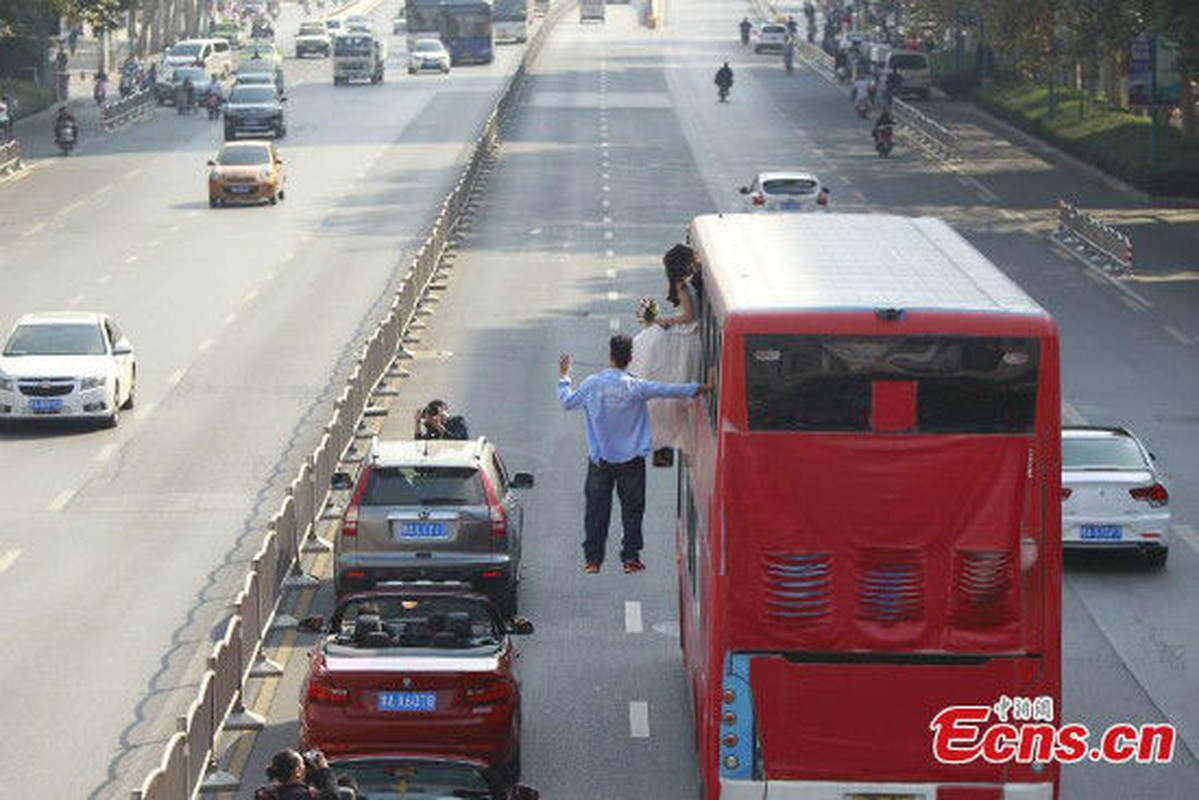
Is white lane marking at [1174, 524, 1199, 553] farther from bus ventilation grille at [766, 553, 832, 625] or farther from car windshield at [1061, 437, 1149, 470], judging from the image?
bus ventilation grille at [766, 553, 832, 625]

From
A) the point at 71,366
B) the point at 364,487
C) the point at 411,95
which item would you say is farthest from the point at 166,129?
the point at 364,487

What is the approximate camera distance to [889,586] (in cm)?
1817

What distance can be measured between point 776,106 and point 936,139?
19.9 m

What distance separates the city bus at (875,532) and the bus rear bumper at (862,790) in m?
0.01

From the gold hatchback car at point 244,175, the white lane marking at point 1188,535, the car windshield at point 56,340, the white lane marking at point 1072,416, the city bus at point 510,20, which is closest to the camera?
the white lane marking at point 1188,535

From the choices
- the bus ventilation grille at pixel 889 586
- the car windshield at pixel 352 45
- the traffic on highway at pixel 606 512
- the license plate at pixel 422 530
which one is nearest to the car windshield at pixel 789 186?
the traffic on highway at pixel 606 512

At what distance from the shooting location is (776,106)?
105875mm

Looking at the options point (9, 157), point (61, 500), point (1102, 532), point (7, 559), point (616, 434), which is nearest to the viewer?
point (616, 434)

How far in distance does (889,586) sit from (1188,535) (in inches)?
609

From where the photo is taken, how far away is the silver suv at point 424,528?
27.1 metres

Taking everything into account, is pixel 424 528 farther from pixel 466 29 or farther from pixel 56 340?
pixel 466 29

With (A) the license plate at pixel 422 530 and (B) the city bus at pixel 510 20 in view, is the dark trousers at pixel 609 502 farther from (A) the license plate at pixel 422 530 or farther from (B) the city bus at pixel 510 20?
(B) the city bus at pixel 510 20

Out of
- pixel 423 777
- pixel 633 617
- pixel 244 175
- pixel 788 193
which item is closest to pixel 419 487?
pixel 633 617

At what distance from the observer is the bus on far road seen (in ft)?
433
